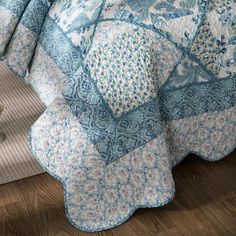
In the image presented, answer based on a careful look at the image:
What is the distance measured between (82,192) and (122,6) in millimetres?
696

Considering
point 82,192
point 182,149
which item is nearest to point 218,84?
point 182,149

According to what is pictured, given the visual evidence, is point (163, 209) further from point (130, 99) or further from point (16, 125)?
point (16, 125)

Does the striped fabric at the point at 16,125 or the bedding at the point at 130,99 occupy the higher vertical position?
the bedding at the point at 130,99

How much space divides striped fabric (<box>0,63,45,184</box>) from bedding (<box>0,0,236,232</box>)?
0.99 feet

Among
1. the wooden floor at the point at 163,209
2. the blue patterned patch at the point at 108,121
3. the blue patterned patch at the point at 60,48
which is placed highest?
the blue patterned patch at the point at 60,48

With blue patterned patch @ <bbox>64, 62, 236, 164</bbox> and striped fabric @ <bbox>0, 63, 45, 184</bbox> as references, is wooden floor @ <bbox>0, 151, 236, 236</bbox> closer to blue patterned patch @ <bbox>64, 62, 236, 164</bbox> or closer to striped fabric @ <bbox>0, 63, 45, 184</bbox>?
striped fabric @ <bbox>0, 63, 45, 184</bbox>

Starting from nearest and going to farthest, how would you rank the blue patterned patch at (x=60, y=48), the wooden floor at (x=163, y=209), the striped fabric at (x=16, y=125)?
the wooden floor at (x=163, y=209)
the blue patterned patch at (x=60, y=48)
the striped fabric at (x=16, y=125)

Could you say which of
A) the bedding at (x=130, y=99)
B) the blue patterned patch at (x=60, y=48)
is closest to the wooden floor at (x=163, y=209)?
the bedding at (x=130, y=99)

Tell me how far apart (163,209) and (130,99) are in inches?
16.9

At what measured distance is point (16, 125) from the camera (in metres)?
2.68

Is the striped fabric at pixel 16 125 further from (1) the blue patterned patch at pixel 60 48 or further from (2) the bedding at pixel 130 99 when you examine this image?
(1) the blue patterned patch at pixel 60 48

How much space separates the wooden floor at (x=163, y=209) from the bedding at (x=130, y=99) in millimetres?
65

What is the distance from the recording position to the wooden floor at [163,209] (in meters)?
2.03

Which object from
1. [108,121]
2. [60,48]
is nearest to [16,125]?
[60,48]
